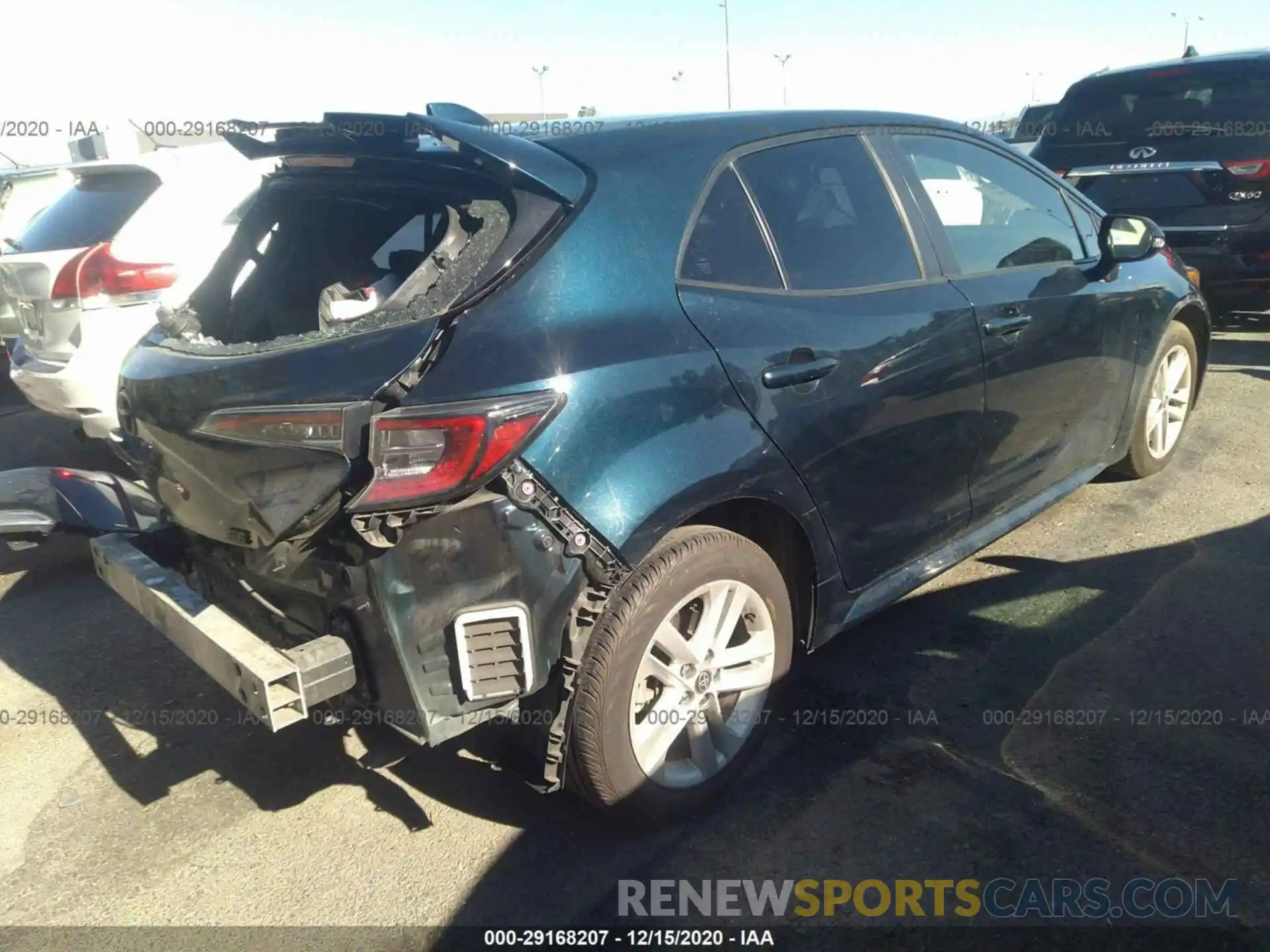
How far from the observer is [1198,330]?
4980 millimetres

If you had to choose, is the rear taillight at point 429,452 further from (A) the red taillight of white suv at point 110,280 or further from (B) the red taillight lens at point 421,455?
(A) the red taillight of white suv at point 110,280

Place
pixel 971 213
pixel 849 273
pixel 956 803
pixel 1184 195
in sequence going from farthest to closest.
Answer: pixel 1184 195
pixel 971 213
pixel 849 273
pixel 956 803

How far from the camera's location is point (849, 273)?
3.03m

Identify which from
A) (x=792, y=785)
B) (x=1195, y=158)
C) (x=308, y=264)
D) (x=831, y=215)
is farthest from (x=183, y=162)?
(x=1195, y=158)

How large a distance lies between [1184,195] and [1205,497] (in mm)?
3164

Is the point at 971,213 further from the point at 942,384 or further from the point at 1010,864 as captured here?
the point at 1010,864

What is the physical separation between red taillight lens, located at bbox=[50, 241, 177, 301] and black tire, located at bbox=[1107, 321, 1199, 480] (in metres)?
4.93

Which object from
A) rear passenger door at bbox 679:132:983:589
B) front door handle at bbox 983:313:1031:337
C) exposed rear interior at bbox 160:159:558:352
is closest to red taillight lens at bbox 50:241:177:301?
exposed rear interior at bbox 160:159:558:352

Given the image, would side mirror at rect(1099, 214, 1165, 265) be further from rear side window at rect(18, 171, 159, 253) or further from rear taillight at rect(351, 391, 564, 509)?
rear side window at rect(18, 171, 159, 253)

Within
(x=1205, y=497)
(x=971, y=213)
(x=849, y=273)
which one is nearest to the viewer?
(x=849, y=273)

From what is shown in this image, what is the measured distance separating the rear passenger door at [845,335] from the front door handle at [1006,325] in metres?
0.10

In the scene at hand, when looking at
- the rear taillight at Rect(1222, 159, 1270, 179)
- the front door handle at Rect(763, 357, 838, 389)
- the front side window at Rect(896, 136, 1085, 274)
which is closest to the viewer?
the front door handle at Rect(763, 357, 838, 389)

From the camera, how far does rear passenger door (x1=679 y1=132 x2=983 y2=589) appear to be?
2.67 m

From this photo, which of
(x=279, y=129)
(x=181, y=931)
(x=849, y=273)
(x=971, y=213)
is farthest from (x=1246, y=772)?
(x=279, y=129)
